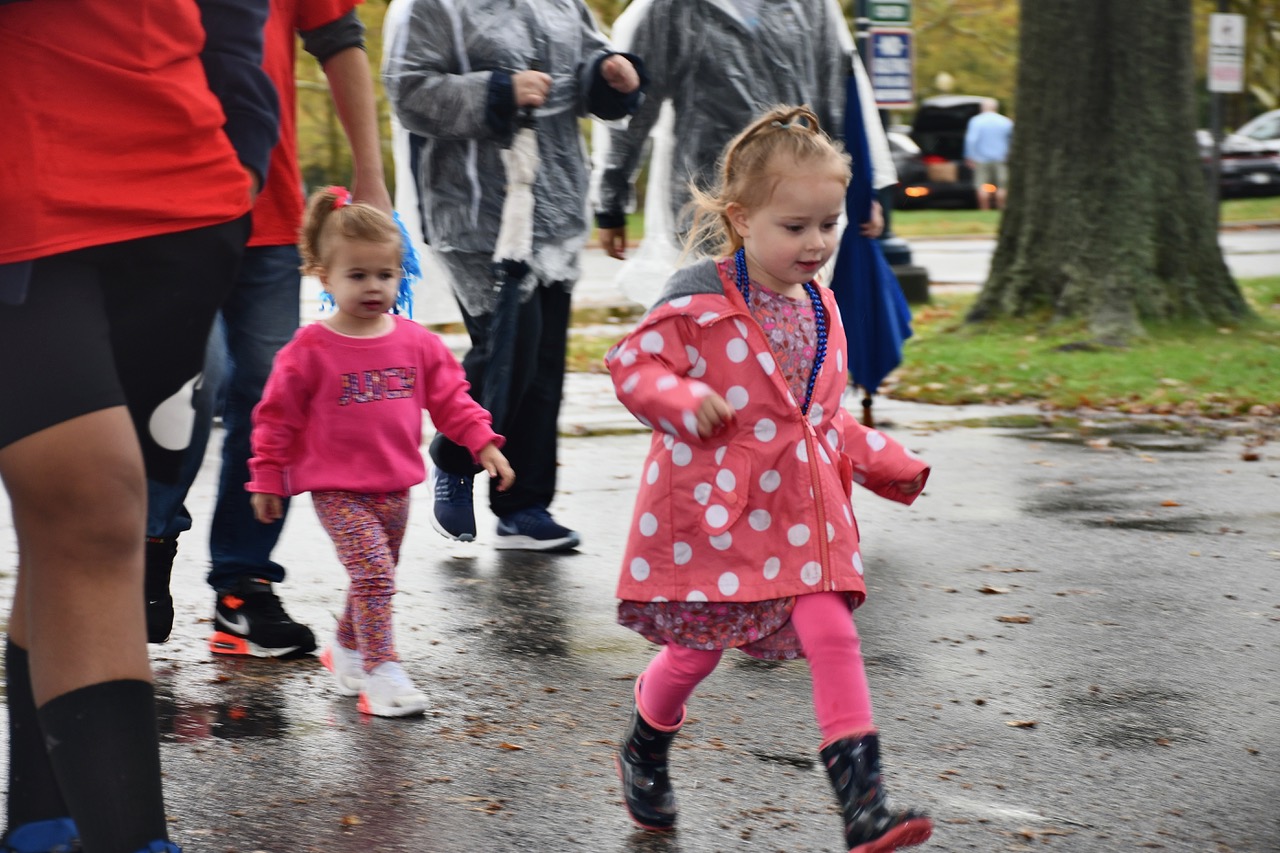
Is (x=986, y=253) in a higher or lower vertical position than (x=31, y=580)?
lower

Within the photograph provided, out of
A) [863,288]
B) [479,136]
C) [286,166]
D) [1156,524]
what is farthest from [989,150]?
[286,166]

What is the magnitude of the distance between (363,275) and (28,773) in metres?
1.64

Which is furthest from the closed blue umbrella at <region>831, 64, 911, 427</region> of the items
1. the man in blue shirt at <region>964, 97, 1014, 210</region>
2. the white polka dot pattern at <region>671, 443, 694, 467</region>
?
the man in blue shirt at <region>964, 97, 1014, 210</region>

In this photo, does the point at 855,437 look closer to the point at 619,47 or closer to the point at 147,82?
the point at 147,82

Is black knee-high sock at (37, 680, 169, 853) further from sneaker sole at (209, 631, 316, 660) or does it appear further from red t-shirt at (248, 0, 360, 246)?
red t-shirt at (248, 0, 360, 246)

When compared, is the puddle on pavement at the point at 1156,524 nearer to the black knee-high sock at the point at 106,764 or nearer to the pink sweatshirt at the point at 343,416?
the pink sweatshirt at the point at 343,416

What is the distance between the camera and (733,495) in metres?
3.25

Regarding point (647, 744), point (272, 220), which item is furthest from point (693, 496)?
point (272, 220)

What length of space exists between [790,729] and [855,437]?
872mm

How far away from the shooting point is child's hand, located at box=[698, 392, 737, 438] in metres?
3.03

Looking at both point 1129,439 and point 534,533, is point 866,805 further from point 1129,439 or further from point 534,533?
point 1129,439

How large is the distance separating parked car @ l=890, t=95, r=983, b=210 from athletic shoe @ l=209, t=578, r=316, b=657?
89.2ft

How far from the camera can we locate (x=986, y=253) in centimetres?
2338

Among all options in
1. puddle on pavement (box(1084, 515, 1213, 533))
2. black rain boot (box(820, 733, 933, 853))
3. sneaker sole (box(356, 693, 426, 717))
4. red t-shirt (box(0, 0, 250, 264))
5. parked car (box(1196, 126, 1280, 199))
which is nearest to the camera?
red t-shirt (box(0, 0, 250, 264))
